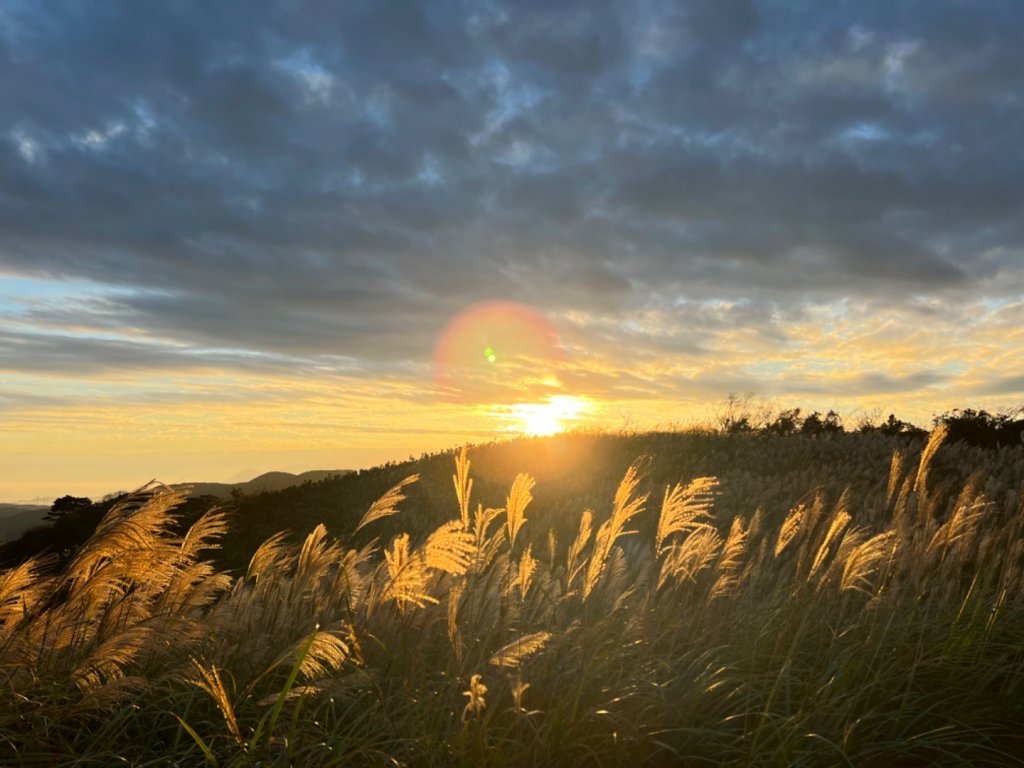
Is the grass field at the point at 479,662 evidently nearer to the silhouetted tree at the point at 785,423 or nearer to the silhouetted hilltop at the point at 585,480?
the silhouetted hilltop at the point at 585,480

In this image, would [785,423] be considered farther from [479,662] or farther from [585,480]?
[479,662]

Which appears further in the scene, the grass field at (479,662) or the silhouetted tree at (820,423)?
the silhouetted tree at (820,423)

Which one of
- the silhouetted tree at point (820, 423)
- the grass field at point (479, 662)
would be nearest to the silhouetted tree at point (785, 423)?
the silhouetted tree at point (820, 423)

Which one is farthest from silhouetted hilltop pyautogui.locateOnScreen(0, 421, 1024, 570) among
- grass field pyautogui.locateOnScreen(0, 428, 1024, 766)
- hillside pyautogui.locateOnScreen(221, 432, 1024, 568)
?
grass field pyautogui.locateOnScreen(0, 428, 1024, 766)

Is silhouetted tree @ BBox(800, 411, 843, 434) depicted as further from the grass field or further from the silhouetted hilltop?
the grass field

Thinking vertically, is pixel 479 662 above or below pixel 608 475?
below

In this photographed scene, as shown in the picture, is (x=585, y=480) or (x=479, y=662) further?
(x=585, y=480)

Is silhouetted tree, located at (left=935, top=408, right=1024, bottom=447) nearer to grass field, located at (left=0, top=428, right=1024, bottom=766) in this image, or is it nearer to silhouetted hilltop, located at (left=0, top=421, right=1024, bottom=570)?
silhouetted hilltop, located at (left=0, top=421, right=1024, bottom=570)

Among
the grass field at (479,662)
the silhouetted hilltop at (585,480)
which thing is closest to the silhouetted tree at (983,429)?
the silhouetted hilltop at (585,480)

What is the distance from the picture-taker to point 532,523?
51.1ft

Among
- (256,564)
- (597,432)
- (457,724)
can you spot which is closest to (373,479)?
(597,432)

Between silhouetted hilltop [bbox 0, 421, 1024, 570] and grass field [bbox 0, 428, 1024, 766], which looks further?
silhouetted hilltop [bbox 0, 421, 1024, 570]

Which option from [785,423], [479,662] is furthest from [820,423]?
[479,662]

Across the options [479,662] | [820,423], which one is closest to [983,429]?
[820,423]
